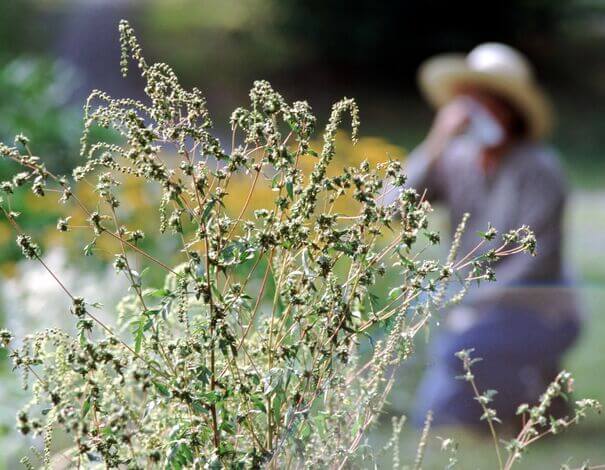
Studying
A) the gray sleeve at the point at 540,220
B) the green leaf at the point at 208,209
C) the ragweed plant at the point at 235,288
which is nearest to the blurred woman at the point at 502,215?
the gray sleeve at the point at 540,220

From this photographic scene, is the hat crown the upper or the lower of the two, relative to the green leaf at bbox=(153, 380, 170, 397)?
upper

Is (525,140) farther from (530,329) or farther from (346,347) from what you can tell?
(346,347)

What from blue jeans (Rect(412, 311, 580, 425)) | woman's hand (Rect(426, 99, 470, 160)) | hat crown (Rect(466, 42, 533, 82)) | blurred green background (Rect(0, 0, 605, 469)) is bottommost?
blue jeans (Rect(412, 311, 580, 425))

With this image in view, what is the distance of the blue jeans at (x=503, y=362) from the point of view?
3.78m

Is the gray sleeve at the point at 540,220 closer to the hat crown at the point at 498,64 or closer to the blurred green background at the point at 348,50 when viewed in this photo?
the hat crown at the point at 498,64

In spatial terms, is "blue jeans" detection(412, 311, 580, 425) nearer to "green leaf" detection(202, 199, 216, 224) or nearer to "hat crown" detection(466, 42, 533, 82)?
"hat crown" detection(466, 42, 533, 82)

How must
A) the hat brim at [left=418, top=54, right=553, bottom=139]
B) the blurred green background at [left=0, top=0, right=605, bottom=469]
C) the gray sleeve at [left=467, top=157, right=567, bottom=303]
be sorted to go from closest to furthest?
1. the gray sleeve at [left=467, top=157, right=567, bottom=303]
2. the hat brim at [left=418, top=54, right=553, bottom=139]
3. the blurred green background at [left=0, top=0, right=605, bottom=469]

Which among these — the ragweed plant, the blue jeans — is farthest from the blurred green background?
the ragweed plant

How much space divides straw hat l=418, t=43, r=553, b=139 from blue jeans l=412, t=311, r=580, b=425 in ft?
2.17

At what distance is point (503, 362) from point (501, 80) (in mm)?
958

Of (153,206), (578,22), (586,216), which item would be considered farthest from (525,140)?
(578,22)

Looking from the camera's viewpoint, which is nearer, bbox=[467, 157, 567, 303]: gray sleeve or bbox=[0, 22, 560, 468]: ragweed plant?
bbox=[0, 22, 560, 468]: ragweed plant

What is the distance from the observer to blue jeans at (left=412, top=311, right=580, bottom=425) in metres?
3.78

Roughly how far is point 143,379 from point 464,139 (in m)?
3.32
